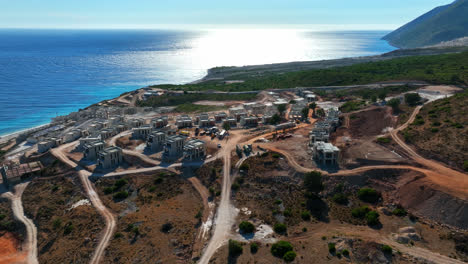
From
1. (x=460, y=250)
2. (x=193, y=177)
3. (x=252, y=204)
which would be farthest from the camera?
(x=193, y=177)

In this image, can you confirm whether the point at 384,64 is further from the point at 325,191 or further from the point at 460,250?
the point at 460,250

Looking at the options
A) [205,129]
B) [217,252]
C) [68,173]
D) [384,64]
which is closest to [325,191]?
[217,252]

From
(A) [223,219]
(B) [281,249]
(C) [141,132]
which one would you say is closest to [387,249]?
(B) [281,249]

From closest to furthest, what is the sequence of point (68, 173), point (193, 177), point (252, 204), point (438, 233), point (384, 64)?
point (438, 233) < point (252, 204) < point (193, 177) < point (68, 173) < point (384, 64)

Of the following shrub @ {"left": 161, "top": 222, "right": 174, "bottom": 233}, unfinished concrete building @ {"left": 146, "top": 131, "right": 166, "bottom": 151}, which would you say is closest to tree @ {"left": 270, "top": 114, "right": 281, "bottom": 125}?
unfinished concrete building @ {"left": 146, "top": 131, "right": 166, "bottom": 151}

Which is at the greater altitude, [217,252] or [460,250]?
[460,250]

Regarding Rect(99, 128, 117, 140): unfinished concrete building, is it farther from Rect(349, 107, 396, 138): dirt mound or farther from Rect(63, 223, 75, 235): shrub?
Rect(349, 107, 396, 138): dirt mound

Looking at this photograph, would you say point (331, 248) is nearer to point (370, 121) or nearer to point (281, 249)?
point (281, 249)
